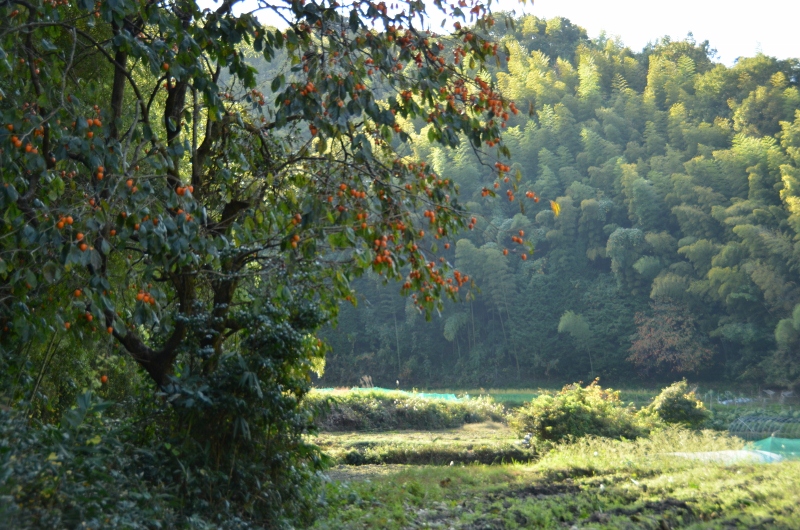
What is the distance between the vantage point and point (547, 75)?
1727 inches

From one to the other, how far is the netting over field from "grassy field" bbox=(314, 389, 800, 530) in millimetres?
9420

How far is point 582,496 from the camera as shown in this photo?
653 centimetres

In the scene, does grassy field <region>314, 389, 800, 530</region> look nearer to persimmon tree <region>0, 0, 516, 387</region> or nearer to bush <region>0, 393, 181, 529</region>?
bush <region>0, 393, 181, 529</region>

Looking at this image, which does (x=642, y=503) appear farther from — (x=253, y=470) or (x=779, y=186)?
(x=779, y=186)

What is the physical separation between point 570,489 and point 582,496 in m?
0.81

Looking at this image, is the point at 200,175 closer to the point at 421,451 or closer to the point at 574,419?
the point at 421,451

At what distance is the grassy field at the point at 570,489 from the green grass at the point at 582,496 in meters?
0.01

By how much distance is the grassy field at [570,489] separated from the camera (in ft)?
17.0

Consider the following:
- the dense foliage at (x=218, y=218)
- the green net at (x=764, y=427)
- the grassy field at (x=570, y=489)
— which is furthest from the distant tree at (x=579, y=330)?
the dense foliage at (x=218, y=218)

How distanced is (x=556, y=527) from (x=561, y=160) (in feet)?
122

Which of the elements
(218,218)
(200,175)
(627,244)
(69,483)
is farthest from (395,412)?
(627,244)

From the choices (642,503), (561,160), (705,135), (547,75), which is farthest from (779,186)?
(642,503)

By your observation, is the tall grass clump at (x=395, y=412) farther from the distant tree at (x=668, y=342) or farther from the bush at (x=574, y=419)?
the distant tree at (x=668, y=342)

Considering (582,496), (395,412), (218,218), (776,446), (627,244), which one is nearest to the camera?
(218,218)
